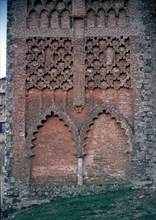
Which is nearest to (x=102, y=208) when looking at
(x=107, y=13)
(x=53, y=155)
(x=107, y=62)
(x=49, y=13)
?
(x=53, y=155)

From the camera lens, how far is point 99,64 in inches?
661

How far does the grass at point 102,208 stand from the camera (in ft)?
39.9

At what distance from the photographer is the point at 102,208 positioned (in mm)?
13078

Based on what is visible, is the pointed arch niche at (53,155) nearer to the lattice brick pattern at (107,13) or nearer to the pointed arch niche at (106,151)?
the pointed arch niche at (106,151)

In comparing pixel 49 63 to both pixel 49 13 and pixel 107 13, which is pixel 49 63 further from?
pixel 107 13

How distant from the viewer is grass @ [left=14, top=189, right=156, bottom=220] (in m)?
12.2

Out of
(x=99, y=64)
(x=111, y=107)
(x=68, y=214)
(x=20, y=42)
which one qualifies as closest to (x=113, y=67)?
(x=99, y=64)

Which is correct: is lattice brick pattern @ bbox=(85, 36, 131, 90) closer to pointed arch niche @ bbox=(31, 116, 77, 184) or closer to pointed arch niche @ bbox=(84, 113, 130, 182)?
pointed arch niche @ bbox=(84, 113, 130, 182)

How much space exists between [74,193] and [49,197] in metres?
1.06

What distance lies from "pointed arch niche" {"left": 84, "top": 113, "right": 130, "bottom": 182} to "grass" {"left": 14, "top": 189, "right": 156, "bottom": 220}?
93cm

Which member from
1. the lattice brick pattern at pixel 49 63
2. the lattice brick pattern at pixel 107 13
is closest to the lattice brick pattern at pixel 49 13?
the lattice brick pattern at pixel 49 63

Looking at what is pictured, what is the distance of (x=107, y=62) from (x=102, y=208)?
6713 mm

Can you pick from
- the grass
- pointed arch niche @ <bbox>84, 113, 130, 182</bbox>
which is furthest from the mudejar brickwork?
the grass

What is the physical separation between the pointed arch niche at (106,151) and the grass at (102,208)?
3.05 feet
